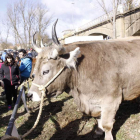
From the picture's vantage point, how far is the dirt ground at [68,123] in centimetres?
380

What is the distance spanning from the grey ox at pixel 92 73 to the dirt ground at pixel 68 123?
2.45 ft

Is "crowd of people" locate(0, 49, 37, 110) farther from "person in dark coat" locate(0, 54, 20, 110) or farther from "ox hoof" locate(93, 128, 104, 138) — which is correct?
"ox hoof" locate(93, 128, 104, 138)

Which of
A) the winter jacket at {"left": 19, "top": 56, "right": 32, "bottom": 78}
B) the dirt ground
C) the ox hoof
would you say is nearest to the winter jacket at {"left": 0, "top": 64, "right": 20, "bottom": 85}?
the winter jacket at {"left": 19, "top": 56, "right": 32, "bottom": 78}

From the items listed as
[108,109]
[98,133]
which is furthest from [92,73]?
[98,133]

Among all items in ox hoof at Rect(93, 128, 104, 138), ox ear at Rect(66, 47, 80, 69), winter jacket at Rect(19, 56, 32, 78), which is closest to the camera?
ox ear at Rect(66, 47, 80, 69)

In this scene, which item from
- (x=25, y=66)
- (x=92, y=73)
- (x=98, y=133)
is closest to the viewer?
(x=92, y=73)

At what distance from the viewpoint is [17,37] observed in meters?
23.8

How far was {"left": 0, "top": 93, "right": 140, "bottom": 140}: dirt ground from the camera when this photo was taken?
3.80 meters

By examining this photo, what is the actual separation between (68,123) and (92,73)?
6.76ft

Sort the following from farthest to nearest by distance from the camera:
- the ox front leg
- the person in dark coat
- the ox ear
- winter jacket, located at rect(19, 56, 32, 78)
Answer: winter jacket, located at rect(19, 56, 32, 78)
the person in dark coat
the ox front leg
the ox ear

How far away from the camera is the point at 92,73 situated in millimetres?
3111

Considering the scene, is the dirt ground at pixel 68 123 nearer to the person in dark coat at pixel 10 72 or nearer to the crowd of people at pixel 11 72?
the crowd of people at pixel 11 72

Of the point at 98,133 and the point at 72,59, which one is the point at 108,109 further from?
the point at 72,59

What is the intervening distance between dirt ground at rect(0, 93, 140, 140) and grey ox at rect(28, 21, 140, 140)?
2.45 ft
